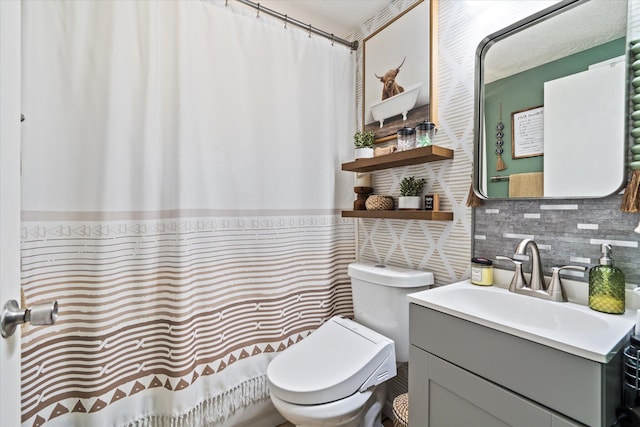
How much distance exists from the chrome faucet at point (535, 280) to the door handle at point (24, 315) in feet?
4.05

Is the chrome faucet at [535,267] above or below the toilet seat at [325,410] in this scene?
above

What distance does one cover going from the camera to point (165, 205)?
125 centimetres

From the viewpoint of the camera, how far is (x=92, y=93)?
1.10 m

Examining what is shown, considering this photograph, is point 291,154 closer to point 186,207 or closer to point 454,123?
point 186,207

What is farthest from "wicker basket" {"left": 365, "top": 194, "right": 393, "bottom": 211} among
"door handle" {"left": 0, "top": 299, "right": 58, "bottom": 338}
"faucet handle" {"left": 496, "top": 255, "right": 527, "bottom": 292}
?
"door handle" {"left": 0, "top": 299, "right": 58, "bottom": 338}

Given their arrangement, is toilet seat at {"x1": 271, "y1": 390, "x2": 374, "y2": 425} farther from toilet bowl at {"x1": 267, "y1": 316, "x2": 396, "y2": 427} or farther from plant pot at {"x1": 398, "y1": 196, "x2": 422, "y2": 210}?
plant pot at {"x1": 398, "y1": 196, "x2": 422, "y2": 210}

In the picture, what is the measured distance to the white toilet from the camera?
1.06m

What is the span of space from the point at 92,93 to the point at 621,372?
1818 mm

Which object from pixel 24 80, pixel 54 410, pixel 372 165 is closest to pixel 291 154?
pixel 372 165

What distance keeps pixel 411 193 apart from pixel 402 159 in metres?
0.18

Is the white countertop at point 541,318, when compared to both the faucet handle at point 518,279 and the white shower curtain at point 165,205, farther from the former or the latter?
the white shower curtain at point 165,205

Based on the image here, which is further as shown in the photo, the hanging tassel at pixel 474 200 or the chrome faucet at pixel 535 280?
the hanging tassel at pixel 474 200

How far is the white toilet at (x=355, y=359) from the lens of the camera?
106cm

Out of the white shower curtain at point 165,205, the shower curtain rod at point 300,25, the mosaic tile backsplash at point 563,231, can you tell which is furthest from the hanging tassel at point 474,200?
the shower curtain rod at point 300,25
